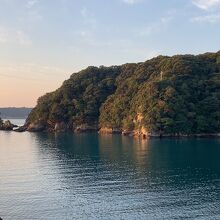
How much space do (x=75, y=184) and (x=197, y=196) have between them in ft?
72.9

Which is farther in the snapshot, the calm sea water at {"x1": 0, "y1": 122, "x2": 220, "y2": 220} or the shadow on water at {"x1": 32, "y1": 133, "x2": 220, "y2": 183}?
the shadow on water at {"x1": 32, "y1": 133, "x2": 220, "y2": 183}

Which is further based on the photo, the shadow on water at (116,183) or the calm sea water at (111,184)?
the shadow on water at (116,183)

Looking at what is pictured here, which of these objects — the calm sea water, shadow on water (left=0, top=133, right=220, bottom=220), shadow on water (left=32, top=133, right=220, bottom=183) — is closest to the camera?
the calm sea water

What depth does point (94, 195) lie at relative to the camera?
221 feet

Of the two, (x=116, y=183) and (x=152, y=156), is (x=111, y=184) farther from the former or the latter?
(x=152, y=156)

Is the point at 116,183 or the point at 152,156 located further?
the point at 152,156

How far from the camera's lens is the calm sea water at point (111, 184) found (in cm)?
5834

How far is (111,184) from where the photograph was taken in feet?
247

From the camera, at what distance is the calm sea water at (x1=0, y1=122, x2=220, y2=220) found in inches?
2297

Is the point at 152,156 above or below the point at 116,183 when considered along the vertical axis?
→ above

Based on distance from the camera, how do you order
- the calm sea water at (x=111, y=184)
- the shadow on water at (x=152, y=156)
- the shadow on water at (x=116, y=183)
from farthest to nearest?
the shadow on water at (x=152, y=156)
the shadow on water at (x=116, y=183)
the calm sea water at (x=111, y=184)

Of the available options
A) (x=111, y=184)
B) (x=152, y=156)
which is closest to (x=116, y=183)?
(x=111, y=184)

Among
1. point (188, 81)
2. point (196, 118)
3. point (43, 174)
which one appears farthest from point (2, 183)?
point (188, 81)

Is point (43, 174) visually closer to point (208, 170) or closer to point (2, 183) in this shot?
point (2, 183)
